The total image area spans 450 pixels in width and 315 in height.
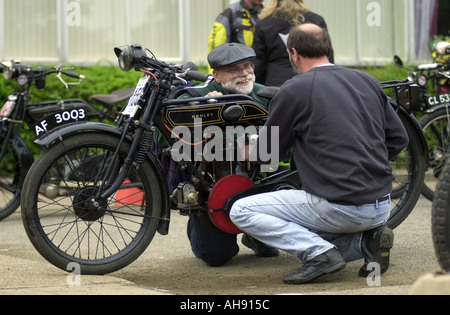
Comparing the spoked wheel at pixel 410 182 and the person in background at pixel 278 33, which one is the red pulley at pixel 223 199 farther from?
the person in background at pixel 278 33

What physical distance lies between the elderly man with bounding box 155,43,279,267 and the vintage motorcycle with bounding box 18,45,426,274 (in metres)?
0.16

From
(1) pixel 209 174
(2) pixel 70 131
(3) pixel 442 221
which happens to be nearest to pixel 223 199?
(1) pixel 209 174

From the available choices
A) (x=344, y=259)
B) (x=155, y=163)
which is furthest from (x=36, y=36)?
(x=344, y=259)

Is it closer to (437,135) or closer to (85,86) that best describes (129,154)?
(437,135)

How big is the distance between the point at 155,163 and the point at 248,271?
36.9 inches

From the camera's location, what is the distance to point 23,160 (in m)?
7.91

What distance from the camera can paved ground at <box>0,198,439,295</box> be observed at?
15.4ft

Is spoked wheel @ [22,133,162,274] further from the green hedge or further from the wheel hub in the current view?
the green hedge

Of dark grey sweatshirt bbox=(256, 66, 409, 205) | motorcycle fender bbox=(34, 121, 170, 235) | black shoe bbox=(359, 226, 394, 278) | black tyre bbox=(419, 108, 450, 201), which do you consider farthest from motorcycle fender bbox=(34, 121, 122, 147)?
black tyre bbox=(419, 108, 450, 201)

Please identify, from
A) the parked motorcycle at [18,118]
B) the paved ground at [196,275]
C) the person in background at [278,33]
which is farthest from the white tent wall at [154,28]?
the paved ground at [196,275]

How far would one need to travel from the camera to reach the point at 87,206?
5.16 m

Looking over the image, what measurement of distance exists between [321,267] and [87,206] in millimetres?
1365

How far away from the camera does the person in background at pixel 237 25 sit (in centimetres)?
841
